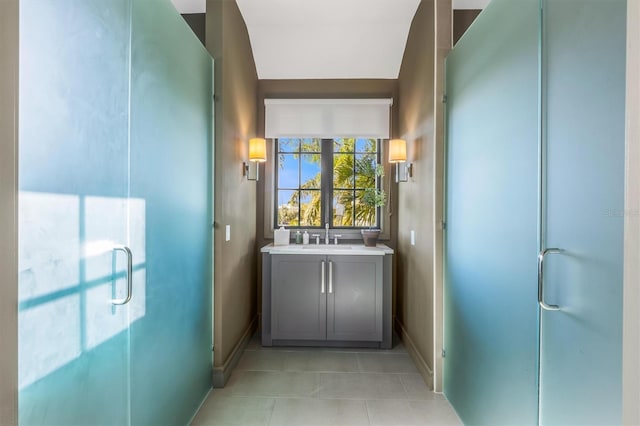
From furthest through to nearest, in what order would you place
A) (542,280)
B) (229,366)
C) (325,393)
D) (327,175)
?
(327,175) → (229,366) → (325,393) → (542,280)

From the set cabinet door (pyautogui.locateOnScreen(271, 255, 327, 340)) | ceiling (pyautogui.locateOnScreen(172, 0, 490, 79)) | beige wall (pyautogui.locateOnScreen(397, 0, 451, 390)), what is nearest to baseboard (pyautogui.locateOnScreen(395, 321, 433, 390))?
beige wall (pyautogui.locateOnScreen(397, 0, 451, 390))

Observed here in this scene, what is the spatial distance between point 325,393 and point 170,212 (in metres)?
1.63

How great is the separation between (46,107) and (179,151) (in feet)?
2.96

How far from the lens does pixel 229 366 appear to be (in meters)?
2.57

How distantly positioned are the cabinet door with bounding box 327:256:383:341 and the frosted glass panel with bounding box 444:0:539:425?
0.91 m

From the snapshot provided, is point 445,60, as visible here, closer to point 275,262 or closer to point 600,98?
point 600,98

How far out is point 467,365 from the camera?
6.48 ft

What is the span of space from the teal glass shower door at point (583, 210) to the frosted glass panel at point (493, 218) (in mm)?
99

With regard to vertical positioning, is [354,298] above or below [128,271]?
below

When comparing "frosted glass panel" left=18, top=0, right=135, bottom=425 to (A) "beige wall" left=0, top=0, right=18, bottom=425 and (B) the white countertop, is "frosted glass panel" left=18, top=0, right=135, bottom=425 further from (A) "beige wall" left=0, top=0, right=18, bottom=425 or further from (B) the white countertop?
(B) the white countertop

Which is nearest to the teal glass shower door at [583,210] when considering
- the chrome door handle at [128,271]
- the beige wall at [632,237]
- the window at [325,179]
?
the beige wall at [632,237]

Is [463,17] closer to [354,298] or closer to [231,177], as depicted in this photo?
[231,177]

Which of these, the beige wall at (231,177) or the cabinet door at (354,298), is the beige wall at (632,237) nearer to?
the beige wall at (231,177)

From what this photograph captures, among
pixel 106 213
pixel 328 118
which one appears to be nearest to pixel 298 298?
pixel 328 118
